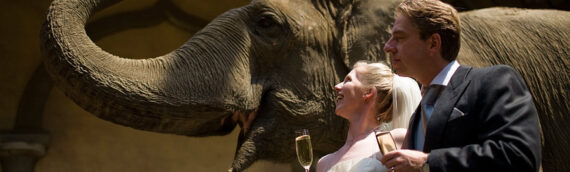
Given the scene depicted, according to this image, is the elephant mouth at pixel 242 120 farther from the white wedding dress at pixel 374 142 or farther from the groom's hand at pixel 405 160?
the groom's hand at pixel 405 160

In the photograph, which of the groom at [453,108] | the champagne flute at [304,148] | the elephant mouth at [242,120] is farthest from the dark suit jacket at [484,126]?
the elephant mouth at [242,120]

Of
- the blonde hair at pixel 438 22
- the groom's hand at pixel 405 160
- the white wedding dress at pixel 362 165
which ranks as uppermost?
the blonde hair at pixel 438 22

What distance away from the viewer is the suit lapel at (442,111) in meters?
1.75

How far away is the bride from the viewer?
2570 mm

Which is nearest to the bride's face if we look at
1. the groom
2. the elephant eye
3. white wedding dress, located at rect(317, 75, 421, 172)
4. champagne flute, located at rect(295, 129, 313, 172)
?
white wedding dress, located at rect(317, 75, 421, 172)

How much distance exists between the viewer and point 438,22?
186cm

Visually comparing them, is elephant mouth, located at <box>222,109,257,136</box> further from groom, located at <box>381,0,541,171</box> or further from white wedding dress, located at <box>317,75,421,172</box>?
groom, located at <box>381,0,541,171</box>

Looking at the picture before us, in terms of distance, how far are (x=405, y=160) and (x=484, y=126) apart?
18 cm

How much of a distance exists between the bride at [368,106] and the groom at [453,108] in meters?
0.62

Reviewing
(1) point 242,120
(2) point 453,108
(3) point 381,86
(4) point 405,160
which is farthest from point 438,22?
(1) point 242,120

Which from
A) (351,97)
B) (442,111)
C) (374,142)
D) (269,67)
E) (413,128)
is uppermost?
(442,111)

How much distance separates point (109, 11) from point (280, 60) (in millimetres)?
4165

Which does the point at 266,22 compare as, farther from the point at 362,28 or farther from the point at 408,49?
the point at 408,49

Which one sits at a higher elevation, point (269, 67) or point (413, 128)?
point (413, 128)
